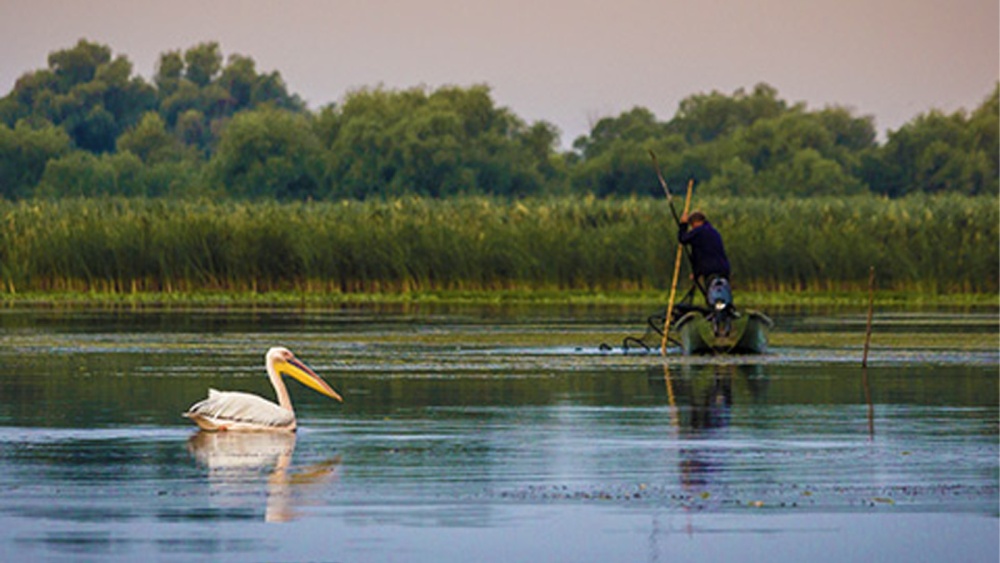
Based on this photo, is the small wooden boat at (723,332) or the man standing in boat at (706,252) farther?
the man standing in boat at (706,252)

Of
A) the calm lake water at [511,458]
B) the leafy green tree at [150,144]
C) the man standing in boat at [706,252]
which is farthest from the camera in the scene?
the leafy green tree at [150,144]

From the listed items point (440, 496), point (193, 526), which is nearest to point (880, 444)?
point (440, 496)

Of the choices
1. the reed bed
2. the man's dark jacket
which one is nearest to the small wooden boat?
the man's dark jacket

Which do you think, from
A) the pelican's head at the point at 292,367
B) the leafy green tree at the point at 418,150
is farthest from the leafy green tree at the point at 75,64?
the pelican's head at the point at 292,367

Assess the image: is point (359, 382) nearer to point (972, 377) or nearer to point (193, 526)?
point (972, 377)

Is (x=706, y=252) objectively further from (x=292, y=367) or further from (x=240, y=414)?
(x=240, y=414)

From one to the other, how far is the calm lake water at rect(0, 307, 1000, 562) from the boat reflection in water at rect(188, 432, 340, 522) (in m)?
0.03

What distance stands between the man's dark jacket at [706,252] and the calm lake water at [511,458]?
1.11 meters

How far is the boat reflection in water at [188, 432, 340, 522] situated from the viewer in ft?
40.3

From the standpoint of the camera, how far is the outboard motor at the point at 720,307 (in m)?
26.4

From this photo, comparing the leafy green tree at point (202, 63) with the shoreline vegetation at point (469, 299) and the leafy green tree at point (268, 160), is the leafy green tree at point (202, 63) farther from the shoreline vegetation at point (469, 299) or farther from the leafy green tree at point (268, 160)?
the shoreline vegetation at point (469, 299)

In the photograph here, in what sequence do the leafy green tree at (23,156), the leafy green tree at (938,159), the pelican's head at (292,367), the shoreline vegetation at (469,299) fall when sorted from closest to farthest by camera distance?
the pelican's head at (292,367), the shoreline vegetation at (469,299), the leafy green tree at (938,159), the leafy green tree at (23,156)

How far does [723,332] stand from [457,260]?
20574 mm

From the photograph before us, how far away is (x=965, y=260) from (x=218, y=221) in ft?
50.9
